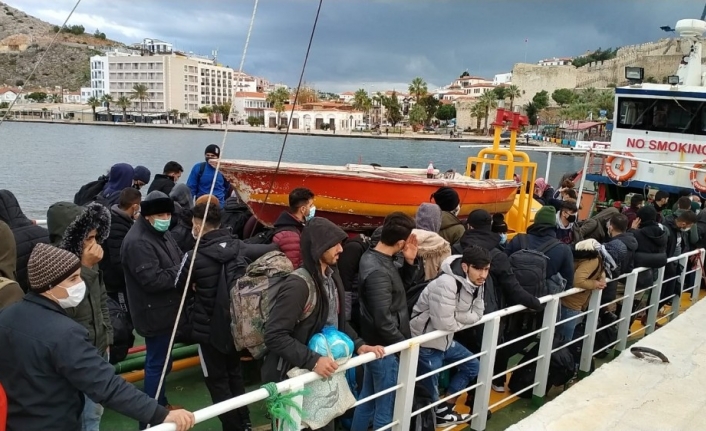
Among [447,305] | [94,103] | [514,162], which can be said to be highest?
[94,103]

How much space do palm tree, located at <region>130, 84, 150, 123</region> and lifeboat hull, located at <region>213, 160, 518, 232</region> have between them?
412 ft

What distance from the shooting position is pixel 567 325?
4.61m

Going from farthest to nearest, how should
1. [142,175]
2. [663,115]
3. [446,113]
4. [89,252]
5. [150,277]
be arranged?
1. [446,113]
2. [663,115]
3. [142,175]
4. [150,277]
5. [89,252]

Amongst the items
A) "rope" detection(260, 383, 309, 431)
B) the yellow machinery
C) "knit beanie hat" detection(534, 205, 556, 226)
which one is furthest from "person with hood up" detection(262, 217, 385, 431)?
the yellow machinery

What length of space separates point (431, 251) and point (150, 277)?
1.85 m

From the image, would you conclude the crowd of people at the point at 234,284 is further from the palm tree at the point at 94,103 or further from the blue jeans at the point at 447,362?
the palm tree at the point at 94,103

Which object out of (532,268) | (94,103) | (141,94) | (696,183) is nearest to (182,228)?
(532,268)

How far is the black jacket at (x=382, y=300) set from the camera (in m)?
3.09

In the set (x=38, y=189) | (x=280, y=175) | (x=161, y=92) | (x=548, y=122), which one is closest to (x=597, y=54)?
(x=548, y=122)

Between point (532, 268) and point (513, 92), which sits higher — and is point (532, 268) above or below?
below

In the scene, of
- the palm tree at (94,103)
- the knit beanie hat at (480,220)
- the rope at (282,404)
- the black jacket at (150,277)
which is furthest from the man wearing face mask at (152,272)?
the palm tree at (94,103)

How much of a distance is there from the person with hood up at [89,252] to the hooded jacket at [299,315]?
860 mm

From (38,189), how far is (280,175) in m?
27.3

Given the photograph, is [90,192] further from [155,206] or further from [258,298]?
[258,298]
